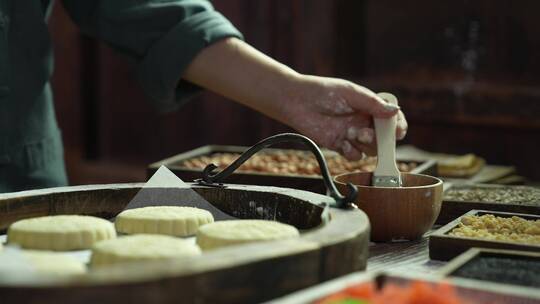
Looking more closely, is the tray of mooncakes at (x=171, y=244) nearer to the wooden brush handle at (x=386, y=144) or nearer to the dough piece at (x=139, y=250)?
the dough piece at (x=139, y=250)

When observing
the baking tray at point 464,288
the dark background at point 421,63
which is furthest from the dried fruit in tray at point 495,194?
the dark background at point 421,63

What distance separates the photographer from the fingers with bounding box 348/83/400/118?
190 cm

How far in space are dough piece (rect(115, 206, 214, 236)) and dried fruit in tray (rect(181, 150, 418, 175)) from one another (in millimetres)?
772

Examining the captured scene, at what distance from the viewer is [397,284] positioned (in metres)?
1.10

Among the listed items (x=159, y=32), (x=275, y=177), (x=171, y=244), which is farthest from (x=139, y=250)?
(x=159, y=32)

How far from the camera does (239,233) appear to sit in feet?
4.45

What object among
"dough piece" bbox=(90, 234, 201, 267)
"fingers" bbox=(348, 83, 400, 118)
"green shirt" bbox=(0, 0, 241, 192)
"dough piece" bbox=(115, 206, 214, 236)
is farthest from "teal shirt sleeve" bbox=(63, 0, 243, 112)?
"dough piece" bbox=(90, 234, 201, 267)

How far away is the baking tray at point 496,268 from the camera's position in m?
1.27

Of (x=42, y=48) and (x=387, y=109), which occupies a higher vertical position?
(x=42, y=48)

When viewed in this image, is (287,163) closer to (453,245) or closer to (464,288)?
(453,245)

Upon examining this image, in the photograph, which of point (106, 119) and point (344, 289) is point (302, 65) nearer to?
point (106, 119)

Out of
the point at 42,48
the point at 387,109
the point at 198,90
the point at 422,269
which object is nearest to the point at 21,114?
the point at 42,48

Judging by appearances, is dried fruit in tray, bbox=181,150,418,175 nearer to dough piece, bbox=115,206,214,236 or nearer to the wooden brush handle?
the wooden brush handle

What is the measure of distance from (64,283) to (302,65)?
3380 millimetres
